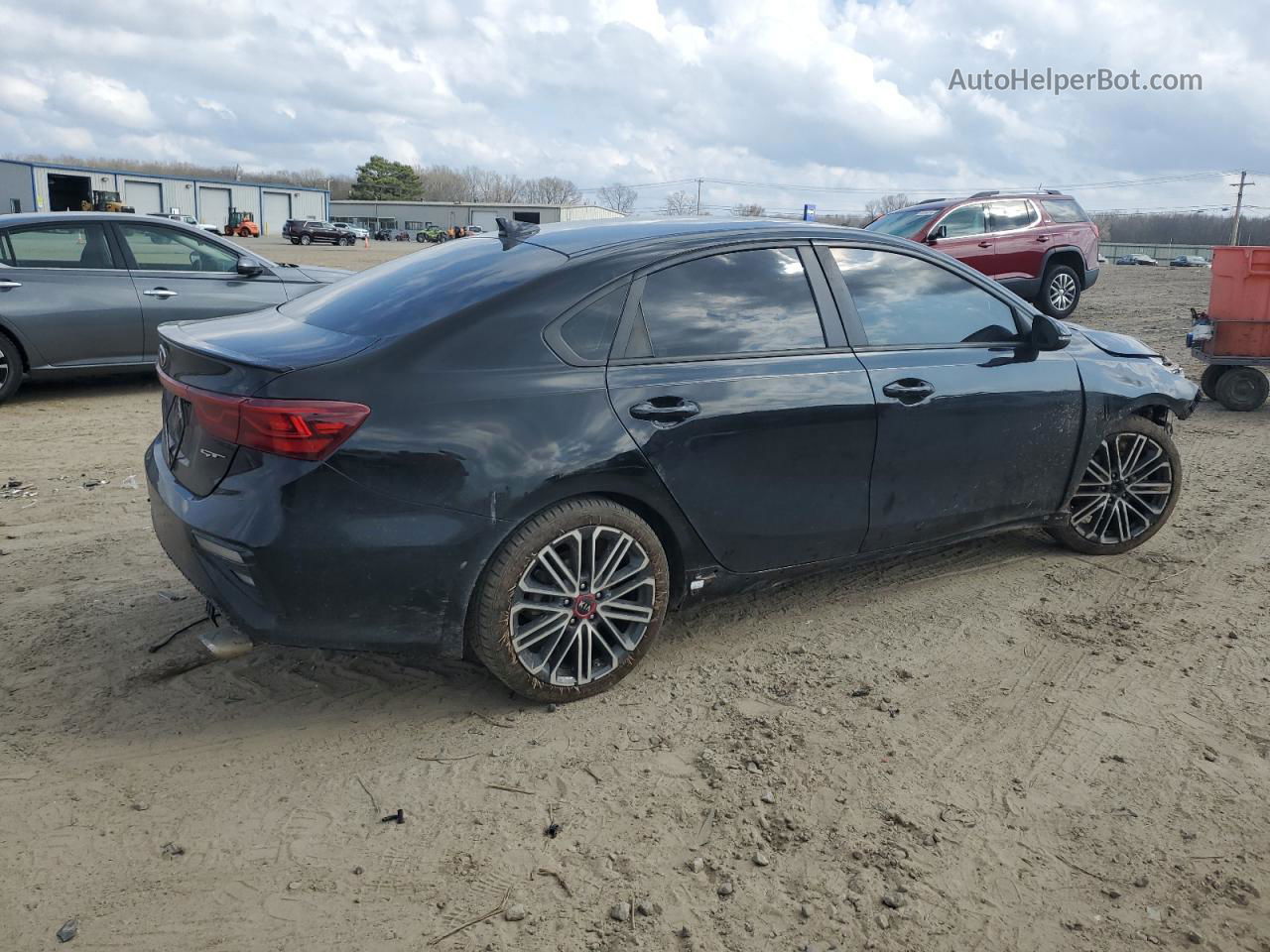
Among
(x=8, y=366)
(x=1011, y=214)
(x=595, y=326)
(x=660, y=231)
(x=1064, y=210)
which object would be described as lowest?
(x=8, y=366)

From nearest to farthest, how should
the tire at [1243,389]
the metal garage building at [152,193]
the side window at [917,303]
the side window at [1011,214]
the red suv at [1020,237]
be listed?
1. the side window at [917,303]
2. the tire at [1243,389]
3. the red suv at [1020,237]
4. the side window at [1011,214]
5. the metal garage building at [152,193]

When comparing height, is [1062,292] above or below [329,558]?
above

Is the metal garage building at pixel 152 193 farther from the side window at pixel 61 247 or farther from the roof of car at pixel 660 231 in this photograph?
the roof of car at pixel 660 231

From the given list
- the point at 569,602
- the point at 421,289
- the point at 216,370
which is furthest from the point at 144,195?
the point at 569,602

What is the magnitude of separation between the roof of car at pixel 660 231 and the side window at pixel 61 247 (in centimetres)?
577

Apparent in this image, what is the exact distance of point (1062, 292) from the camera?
15500mm

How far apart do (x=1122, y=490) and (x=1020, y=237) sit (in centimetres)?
1087

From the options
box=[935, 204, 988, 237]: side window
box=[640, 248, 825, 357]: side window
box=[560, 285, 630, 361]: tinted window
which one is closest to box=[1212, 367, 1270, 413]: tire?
box=[935, 204, 988, 237]: side window

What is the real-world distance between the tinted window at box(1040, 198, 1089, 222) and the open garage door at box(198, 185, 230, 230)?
A: 72.8m

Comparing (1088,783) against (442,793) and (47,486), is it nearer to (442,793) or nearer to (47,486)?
(442,793)

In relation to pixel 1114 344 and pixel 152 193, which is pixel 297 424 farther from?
pixel 152 193

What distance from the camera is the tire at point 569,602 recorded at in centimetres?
Answer: 340

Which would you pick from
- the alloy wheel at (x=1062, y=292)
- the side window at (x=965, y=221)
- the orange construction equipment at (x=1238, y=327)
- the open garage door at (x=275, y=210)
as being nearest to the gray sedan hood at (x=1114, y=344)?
the orange construction equipment at (x=1238, y=327)

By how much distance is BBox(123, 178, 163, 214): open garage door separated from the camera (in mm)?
71000
